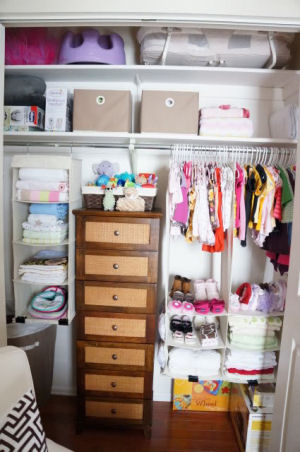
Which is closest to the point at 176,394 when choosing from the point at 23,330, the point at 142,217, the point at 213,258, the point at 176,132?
the point at 213,258

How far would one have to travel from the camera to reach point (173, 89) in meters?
1.95

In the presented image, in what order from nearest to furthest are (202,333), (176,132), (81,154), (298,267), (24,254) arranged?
1. (298,267)
2. (176,132)
3. (202,333)
4. (24,254)
5. (81,154)

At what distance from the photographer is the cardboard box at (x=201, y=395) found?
2055mm

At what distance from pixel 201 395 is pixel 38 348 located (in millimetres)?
1224

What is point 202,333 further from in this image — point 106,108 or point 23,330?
point 106,108

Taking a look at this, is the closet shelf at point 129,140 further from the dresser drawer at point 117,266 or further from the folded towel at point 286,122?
the dresser drawer at point 117,266

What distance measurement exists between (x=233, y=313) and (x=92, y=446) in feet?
3.98

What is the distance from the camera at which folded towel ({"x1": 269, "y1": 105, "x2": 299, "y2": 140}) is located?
1.64m

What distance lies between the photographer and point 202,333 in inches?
71.3

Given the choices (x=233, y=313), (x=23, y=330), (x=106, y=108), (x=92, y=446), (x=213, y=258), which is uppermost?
(x=106, y=108)

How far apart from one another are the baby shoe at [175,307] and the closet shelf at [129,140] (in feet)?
3.32

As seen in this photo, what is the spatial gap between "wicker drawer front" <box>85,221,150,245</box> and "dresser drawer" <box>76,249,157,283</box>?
0.23 ft

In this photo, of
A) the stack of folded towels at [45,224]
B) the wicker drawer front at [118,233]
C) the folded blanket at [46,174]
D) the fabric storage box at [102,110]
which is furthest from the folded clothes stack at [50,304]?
the fabric storage box at [102,110]

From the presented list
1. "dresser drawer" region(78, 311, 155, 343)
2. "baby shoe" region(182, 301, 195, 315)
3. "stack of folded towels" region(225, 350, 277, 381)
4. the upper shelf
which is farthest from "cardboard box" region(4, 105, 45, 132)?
"stack of folded towels" region(225, 350, 277, 381)
